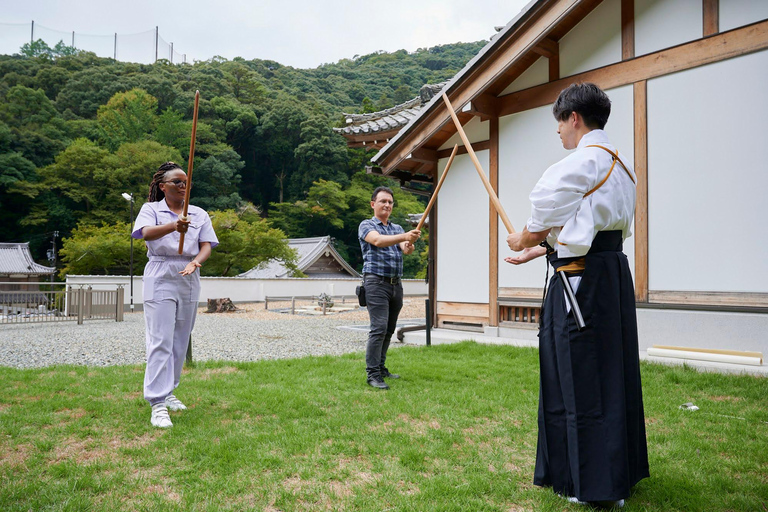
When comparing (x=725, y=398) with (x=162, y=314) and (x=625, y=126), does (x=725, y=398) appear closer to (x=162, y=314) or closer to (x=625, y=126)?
(x=625, y=126)

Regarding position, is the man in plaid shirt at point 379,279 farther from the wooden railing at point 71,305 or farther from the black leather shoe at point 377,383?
the wooden railing at point 71,305

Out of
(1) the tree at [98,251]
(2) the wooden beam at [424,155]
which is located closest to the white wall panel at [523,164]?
(2) the wooden beam at [424,155]

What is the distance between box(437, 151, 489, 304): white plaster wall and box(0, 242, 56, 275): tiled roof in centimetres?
2535

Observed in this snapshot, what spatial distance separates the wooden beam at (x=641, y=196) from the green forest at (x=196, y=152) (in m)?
18.8

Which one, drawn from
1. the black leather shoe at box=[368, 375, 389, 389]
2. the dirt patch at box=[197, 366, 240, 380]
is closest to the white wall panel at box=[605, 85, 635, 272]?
the black leather shoe at box=[368, 375, 389, 389]

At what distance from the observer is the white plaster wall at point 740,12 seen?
4973mm

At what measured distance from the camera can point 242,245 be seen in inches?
882

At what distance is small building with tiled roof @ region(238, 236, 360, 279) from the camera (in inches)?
Result: 1049

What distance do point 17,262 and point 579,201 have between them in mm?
30411

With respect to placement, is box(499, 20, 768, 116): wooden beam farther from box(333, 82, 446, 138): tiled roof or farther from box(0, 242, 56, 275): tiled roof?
box(0, 242, 56, 275): tiled roof

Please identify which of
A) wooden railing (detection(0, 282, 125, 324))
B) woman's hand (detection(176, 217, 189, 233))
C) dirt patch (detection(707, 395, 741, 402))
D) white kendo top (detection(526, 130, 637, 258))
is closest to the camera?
white kendo top (detection(526, 130, 637, 258))

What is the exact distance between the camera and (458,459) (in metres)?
2.66

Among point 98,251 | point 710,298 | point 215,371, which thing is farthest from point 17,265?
point 710,298

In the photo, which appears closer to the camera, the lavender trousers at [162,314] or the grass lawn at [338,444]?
the grass lawn at [338,444]
